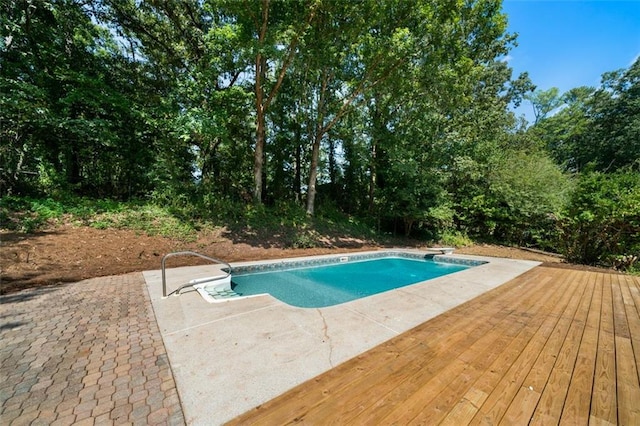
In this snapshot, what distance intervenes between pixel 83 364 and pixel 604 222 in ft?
35.4

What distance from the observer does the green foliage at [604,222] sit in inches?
240

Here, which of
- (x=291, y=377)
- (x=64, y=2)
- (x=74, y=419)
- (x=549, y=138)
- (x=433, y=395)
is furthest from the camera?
(x=549, y=138)

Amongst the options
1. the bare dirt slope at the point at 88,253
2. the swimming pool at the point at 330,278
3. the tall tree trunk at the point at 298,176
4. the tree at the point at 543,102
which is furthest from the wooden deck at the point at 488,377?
the tree at the point at 543,102

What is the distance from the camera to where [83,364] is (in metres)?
1.93

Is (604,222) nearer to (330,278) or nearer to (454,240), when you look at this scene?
(454,240)

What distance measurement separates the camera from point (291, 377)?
1778 millimetres

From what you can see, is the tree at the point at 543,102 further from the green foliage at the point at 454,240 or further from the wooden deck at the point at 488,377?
the wooden deck at the point at 488,377

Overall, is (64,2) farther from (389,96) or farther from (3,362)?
(389,96)

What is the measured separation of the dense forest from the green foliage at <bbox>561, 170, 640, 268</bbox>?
0.04 m

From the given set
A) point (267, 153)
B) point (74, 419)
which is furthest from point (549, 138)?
point (74, 419)

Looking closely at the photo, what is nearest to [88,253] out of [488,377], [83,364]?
[83,364]

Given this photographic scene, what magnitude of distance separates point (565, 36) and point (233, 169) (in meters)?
14.0

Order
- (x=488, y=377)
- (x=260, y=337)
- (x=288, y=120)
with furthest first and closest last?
(x=288, y=120), (x=260, y=337), (x=488, y=377)

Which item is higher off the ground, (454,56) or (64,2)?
(454,56)
